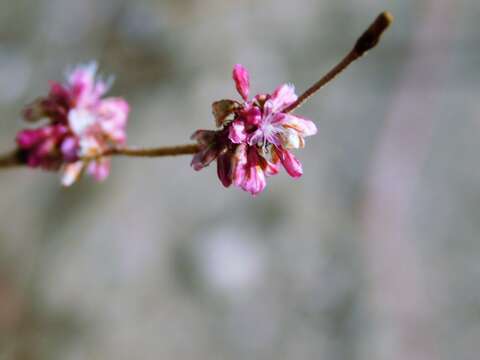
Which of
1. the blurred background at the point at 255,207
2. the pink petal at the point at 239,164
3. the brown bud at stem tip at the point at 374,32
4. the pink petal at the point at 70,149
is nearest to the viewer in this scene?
the brown bud at stem tip at the point at 374,32

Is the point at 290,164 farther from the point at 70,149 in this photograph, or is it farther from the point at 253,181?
the point at 70,149

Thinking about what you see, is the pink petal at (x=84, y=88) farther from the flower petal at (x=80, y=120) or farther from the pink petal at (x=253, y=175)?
the pink petal at (x=253, y=175)

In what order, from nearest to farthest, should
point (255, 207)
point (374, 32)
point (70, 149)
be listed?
point (374, 32) < point (70, 149) < point (255, 207)

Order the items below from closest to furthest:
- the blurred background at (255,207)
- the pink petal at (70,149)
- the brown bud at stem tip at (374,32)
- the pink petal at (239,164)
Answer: the brown bud at stem tip at (374,32) → the pink petal at (239,164) → the pink petal at (70,149) → the blurred background at (255,207)

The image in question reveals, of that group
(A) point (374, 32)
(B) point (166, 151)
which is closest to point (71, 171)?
(B) point (166, 151)

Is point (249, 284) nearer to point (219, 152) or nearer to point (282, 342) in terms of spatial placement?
point (282, 342)

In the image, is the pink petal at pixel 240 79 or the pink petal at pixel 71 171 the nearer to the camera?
the pink petal at pixel 240 79

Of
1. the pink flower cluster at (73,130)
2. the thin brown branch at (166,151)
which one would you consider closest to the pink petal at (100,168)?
the pink flower cluster at (73,130)
